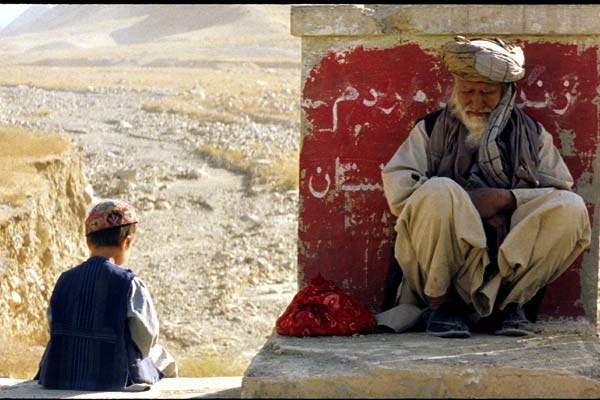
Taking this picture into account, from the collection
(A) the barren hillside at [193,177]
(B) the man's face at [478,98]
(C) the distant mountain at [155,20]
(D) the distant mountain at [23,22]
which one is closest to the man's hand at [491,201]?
(B) the man's face at [478,98]

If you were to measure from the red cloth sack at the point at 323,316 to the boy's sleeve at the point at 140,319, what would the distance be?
68 cm

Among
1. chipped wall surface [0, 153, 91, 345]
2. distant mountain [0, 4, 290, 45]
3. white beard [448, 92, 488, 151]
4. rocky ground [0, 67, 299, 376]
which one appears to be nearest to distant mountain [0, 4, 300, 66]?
distant mountain [0, 4, 290, 45]

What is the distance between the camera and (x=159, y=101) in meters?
33.9

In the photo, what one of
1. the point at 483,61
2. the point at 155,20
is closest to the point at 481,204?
the point at 483,61

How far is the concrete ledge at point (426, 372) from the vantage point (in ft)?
14.6

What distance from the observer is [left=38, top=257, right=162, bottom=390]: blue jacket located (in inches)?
189

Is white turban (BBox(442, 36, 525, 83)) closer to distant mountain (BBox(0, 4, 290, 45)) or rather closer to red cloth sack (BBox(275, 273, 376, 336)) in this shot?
red cloth sack (BBox(275, 273, 376, 336))

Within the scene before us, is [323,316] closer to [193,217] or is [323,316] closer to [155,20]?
[193,217]

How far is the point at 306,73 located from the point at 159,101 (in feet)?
92.7

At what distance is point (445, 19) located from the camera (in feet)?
19.4

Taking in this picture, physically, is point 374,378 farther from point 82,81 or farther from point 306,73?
point 82,81

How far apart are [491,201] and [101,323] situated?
1.85 meters

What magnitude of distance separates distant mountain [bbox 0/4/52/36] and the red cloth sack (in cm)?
10763

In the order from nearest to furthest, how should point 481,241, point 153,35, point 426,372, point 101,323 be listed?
point 426,372 < point 101,323 < point 481,241 < point 153,35
